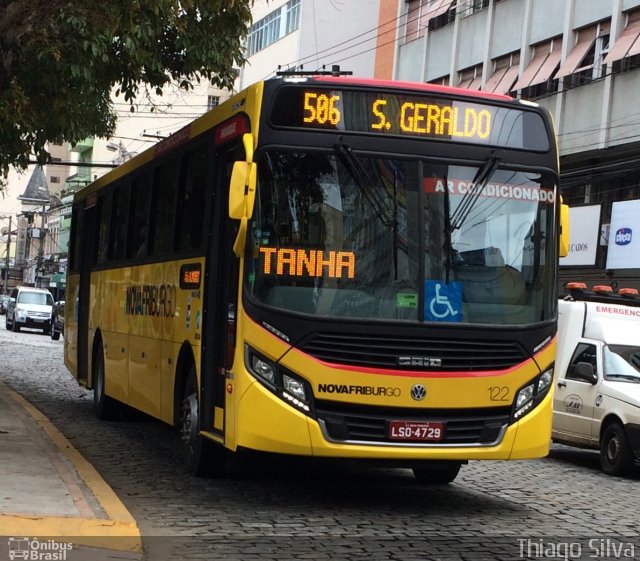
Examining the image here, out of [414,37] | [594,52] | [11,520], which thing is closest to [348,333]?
[11,520]

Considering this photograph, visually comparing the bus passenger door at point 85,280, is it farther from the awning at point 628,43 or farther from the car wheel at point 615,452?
the awning at point 628,43

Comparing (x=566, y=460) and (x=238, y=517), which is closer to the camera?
(x=238, y=517)

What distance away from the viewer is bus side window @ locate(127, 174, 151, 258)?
41.2 ft

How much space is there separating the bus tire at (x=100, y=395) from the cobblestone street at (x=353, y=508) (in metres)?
0.99

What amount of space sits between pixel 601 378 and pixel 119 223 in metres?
6.35

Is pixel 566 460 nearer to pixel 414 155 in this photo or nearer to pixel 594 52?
pixel 414 155

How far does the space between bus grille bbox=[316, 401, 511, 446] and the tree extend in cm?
433

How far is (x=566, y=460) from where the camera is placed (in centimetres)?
1525

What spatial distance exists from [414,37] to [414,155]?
32.0m

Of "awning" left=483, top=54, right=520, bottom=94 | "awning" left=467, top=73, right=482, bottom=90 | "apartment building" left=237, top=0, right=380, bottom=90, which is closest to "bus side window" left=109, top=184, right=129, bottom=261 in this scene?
"awning" left=483, top=54, right=520, bottom=94

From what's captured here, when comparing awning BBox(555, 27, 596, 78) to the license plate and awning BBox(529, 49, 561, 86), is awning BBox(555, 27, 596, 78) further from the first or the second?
the license plate

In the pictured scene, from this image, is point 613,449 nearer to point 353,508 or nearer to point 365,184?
point 353,508

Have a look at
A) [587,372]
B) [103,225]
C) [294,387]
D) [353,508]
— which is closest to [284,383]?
[294,387]

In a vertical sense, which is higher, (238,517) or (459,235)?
(459,235)
